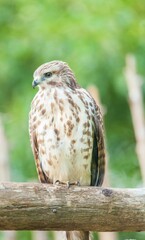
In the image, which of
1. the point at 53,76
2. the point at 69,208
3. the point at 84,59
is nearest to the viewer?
the point at 69,208

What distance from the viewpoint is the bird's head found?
18.5 ft

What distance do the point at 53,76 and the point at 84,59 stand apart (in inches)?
122

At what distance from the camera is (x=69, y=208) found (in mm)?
4586

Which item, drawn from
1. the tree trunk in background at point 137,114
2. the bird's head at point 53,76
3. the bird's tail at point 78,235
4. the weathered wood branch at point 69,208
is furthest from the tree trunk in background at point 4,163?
the weathered wood branch at point 69,208

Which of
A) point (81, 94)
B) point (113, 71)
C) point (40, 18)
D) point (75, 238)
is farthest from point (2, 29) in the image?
point (75, 238)

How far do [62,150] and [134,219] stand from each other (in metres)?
1.04

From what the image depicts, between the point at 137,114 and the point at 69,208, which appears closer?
the point at 69,208

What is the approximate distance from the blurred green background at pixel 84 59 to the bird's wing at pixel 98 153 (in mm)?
2740

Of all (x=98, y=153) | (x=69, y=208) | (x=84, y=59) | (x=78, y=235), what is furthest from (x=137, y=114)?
(x=69, y=208)

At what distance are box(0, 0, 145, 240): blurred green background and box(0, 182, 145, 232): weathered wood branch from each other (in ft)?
12.6

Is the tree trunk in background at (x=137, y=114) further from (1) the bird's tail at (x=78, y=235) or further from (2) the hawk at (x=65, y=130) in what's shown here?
(1) the bird's tail at (x=78, y=235)

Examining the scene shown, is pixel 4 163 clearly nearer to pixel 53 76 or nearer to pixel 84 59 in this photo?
pixel 53 76

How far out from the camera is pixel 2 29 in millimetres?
10211

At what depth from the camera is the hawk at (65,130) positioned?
5.61m
